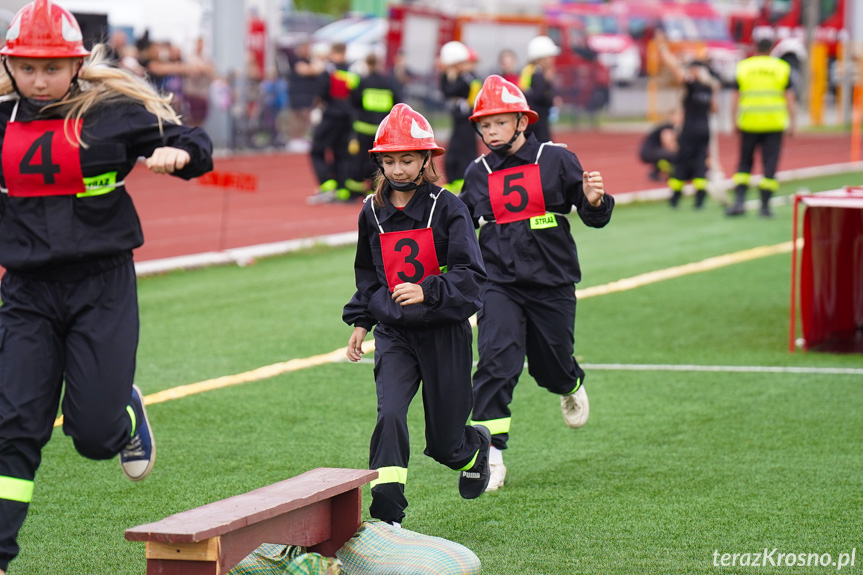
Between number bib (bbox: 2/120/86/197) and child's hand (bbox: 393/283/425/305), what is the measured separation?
124 centimetres

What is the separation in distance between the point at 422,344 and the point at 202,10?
27.6m

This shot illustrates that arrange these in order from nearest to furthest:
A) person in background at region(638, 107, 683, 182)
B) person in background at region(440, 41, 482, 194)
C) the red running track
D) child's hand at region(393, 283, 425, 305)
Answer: child's hand at region(393, 283, 425, 305), the red running track, person in background at region(440, 41, 482, 194), person in background at region(638, 107, 683, 182)

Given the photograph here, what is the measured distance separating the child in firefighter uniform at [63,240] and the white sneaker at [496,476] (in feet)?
6.49

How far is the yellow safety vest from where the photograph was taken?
16859 millimetres

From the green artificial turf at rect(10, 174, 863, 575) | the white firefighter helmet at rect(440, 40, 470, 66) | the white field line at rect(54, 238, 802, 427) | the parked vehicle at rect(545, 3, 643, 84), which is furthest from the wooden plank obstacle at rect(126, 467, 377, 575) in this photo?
the parked vehicle at rect(545, 3, 643, 84)

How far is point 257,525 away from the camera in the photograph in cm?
451

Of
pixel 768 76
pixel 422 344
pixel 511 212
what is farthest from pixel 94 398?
pixel 768 76

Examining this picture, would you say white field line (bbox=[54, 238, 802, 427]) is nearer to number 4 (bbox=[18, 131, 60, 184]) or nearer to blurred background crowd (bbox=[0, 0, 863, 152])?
number 4 (bbox=[18, 131, 60, 184])

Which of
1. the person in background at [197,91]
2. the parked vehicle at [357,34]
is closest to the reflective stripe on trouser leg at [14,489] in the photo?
the person in background at [197,91]

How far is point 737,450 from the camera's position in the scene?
6816 millimetres

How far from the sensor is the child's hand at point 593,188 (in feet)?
20.2

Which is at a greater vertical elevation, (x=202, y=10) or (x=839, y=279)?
(x=202, y=10)

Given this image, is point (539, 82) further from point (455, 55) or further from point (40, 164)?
point (40, 164)

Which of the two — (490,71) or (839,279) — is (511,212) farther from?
(490,71)
